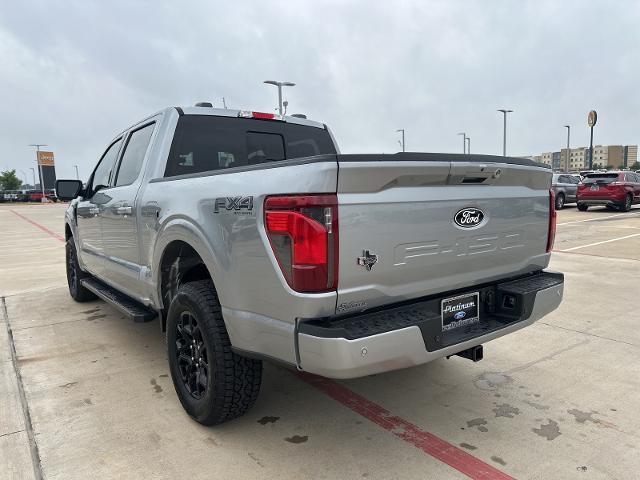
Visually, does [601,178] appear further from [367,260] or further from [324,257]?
[324,257]

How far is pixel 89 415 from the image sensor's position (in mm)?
3033

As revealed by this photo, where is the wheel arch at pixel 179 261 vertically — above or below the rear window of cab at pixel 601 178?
below

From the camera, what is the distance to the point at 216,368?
2.61 metres

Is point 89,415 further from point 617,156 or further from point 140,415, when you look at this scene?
point 617,156

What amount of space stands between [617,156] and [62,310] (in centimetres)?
9981

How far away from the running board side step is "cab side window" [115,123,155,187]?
975 millimetres

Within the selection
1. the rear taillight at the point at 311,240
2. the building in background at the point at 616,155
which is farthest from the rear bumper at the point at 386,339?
the building in background at the point at 616,155

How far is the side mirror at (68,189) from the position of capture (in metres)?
5.21

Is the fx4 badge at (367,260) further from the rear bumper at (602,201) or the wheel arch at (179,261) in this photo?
the rear bumper at (602,201)

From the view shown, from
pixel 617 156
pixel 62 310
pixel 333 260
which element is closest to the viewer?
pixel 333 260

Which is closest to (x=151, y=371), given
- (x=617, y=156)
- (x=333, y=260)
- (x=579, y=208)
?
(x=333, y=260)

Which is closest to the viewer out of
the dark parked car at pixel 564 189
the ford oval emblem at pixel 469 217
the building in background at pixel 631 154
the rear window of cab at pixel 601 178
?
the ford oval emblem at pixel 469 217

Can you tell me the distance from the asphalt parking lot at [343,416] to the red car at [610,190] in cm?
1525

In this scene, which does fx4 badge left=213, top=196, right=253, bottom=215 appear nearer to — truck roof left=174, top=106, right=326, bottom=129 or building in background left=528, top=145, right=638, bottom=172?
truck roof left=174, top=106, right=326, bottom=129
